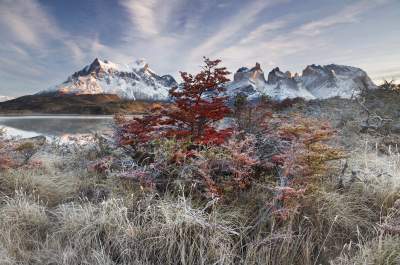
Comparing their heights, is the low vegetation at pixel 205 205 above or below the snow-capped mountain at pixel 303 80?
below

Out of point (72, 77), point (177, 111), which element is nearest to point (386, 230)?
point (177, 111)

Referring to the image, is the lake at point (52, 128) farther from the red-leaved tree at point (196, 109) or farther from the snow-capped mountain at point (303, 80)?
the snow-capped mountain at point (303, 80)

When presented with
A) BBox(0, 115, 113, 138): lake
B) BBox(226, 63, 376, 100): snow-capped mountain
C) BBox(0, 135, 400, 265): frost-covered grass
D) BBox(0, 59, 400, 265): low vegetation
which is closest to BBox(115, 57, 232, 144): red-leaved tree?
BBox(0, 59, 400, 265): low vegetation

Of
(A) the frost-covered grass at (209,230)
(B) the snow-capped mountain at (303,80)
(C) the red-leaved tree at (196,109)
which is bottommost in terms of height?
(A) the frost-covered grass at (209,230)

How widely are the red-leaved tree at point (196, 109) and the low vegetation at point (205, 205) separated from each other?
0.05ft

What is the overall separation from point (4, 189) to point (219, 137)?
328 centimetres

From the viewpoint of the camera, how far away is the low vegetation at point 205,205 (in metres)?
2.86

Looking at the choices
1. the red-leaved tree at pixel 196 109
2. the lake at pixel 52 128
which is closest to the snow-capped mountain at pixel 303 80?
the lake at pixel 52 128

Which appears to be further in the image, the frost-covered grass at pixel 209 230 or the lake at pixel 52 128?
the lake at pixel 52 128

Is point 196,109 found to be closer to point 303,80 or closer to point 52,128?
point 52,128

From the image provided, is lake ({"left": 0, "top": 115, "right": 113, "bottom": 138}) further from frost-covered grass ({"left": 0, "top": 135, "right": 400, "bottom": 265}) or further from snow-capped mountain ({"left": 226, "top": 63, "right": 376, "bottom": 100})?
snow-capped mountain ({"left": 226, "top": 63, "right": 376, "bottom": 100})

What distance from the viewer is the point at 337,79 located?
8638 cm

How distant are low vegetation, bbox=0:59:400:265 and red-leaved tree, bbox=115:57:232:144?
0.6 inches

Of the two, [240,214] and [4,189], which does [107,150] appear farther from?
[240,214]
